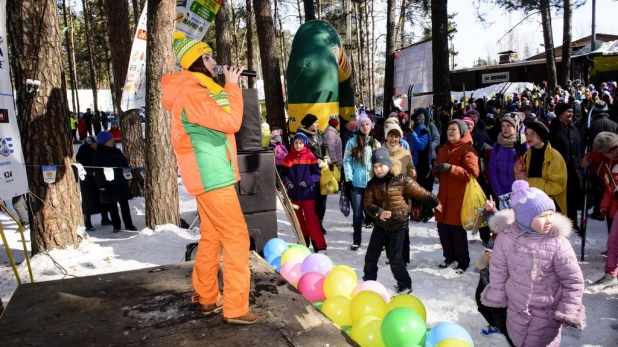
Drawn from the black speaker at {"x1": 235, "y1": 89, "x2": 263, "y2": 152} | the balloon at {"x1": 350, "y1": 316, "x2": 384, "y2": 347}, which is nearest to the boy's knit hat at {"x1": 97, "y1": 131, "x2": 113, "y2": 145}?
the black speaker at {"x1": 235, "y1": 89, "x2": 263, "y2": 152}

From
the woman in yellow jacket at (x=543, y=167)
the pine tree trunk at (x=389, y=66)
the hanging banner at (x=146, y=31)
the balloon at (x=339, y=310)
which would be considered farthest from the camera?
the pine tree trunk at (x=389, y=66)

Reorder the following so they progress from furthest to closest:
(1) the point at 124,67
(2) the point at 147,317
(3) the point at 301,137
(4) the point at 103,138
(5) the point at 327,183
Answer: (1) the point at 124,67 → (4) the point at 103,138 → (5) the point at 327,183 → (3) the point at 301,137 → (2) the point at 147,317

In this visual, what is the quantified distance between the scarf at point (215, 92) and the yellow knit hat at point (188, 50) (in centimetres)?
10

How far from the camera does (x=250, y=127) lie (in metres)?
5.66

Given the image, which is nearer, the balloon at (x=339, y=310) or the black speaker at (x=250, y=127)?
the balloon at (x=339, y=310)

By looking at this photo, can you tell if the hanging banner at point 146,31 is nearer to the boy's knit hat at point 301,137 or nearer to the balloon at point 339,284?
the boy's knit hat at point 301,137

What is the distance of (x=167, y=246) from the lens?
664 centimetres

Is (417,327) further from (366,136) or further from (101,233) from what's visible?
(101,233)

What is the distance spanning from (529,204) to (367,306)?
1531mm

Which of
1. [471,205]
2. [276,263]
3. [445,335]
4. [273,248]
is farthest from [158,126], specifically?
[445,335]

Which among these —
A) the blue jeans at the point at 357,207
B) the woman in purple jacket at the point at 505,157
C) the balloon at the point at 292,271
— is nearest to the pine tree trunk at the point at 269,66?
the blue jeans at the point at 357,207

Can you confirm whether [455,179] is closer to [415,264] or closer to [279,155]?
[415,264]

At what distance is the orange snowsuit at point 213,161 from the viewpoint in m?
3.10

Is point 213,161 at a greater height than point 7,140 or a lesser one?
lesser
